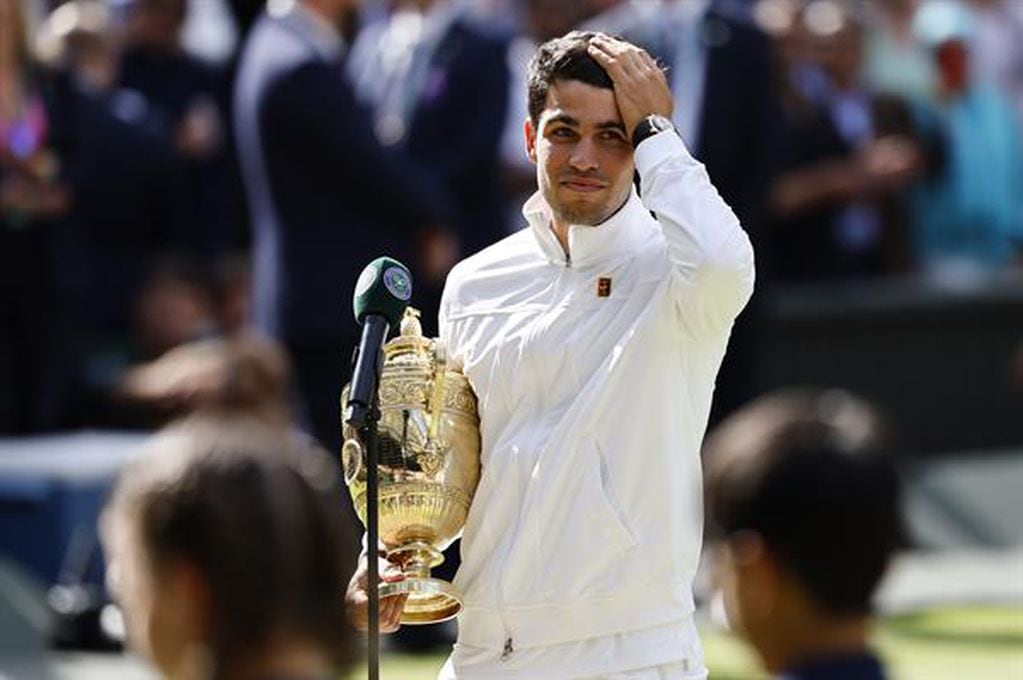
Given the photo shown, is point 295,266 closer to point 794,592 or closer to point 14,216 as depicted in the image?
point 14,216

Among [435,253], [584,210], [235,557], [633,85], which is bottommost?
[235,557]

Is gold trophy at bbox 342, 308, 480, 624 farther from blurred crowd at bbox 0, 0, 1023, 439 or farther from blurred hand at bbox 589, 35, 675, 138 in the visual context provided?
blurred crowd at bbox 0, 0, 1023, 439

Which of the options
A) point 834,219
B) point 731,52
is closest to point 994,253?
point 834,219

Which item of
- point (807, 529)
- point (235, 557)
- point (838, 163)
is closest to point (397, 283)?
point (807, 529)

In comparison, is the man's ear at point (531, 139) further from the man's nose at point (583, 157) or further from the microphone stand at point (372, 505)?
the microphone stand at point (372, 505)

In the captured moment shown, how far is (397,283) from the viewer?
19.1 ft

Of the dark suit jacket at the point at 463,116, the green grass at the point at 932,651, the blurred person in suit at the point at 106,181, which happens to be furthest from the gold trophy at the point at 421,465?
the blurred person in suit at the point at 106,181

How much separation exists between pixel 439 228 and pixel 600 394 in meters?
5.19

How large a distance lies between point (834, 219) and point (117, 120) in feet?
12.8

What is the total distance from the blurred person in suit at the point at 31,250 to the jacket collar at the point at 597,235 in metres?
5.85

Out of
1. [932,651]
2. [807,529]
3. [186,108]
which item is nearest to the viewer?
[807,529]

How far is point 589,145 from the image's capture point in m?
6.11

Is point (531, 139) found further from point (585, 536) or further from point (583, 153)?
point (585, 536)

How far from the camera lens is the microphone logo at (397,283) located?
580 cm
